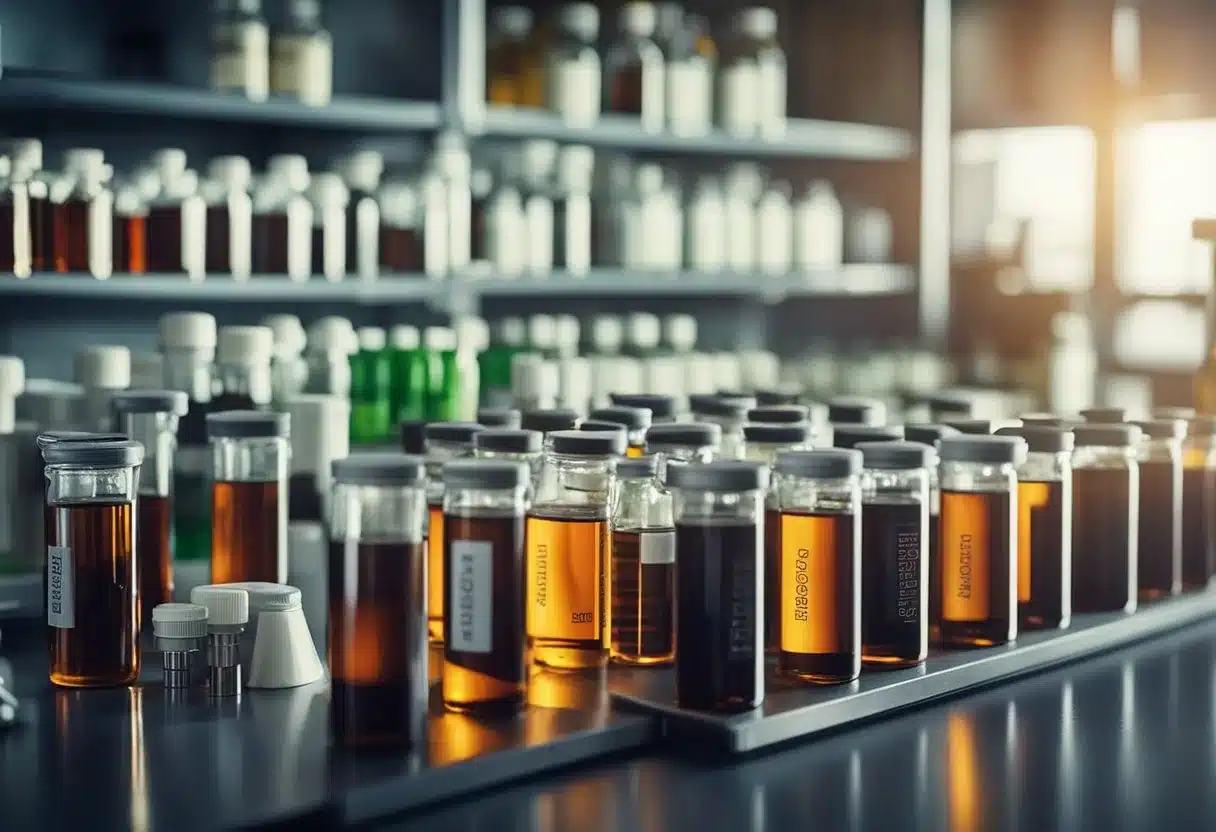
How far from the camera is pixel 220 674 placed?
116cm

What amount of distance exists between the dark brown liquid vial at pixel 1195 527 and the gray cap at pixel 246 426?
3.26 ft

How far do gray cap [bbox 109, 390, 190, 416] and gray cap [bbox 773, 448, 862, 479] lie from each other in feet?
1.92

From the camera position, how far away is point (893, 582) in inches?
48.0

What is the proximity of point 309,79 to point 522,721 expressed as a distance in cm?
194

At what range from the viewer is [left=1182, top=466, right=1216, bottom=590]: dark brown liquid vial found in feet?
5.52

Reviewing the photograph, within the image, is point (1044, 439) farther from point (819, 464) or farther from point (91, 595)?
point (91, 595)

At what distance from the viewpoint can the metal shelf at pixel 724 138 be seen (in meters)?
3.03

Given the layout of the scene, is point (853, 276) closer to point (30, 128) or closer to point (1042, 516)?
point (30, 128)

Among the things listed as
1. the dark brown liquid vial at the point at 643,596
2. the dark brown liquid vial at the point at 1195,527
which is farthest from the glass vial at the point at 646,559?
the dark brown liquid vial at the point at 1195,527

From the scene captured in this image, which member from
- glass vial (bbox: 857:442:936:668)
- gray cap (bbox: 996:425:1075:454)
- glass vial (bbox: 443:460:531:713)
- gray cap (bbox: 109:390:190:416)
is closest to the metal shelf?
gray cap (bbox: 109:390:190:416)

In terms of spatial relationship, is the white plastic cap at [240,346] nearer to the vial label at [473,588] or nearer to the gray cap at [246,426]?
the gray cap at [246,426]

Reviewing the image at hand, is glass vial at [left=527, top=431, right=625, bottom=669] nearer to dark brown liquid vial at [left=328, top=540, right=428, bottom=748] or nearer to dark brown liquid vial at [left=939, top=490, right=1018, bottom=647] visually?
dark brown liquid vial at [left=328, top=540, right=428, bottom=748]

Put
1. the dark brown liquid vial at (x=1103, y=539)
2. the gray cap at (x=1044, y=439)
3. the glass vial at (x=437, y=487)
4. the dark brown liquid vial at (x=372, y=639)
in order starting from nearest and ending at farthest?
the dark brown liquid vial at (x=372, y=639) → the glass vial at (x=437, y=487) → the gray cap at (x=1044, y=439) → the dark brown liquid vial at (x=1103, y=539)

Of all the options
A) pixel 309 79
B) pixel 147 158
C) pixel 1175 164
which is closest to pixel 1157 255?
pixel 1175 164
